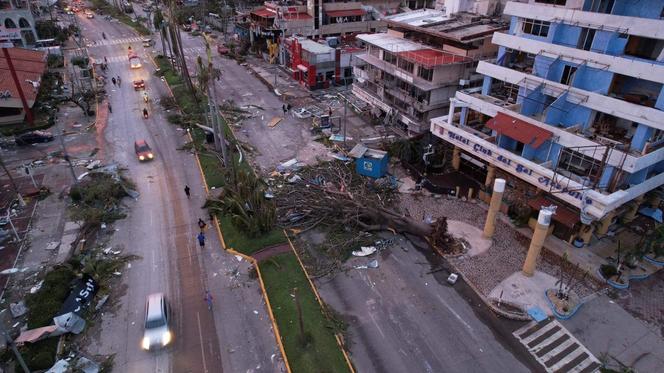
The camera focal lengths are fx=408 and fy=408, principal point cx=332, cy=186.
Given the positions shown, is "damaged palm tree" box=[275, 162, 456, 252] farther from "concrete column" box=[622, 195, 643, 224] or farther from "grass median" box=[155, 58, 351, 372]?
"concrete column" box=[622, 195, 643, 224]

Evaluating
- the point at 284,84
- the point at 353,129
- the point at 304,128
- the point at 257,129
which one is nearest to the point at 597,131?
the point at 353,129

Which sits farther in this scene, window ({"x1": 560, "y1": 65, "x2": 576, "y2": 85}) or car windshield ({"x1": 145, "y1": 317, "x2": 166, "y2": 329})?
window ({"x1": 560, "y1": 65, "x2": 576, "y2": 85})

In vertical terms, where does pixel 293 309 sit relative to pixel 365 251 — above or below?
below

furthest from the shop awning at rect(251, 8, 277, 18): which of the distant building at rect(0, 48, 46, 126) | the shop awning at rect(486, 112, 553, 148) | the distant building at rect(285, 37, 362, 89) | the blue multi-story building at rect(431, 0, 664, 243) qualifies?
the shop awning at rect(486, 112, 553, 148)

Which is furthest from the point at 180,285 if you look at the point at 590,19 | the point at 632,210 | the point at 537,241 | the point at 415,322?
the point at 632,210

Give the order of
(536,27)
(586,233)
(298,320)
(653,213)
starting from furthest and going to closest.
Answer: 1. (653,213)
2. (536,27)
3. (586,233)
4. (298,320)

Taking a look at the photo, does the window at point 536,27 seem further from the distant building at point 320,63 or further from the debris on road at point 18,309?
the debris on road at point 18,309

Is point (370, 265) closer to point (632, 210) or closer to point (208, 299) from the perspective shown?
point (208, 299)

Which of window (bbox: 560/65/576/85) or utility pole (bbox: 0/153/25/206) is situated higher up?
window (bbox: 560/65/576/85)
